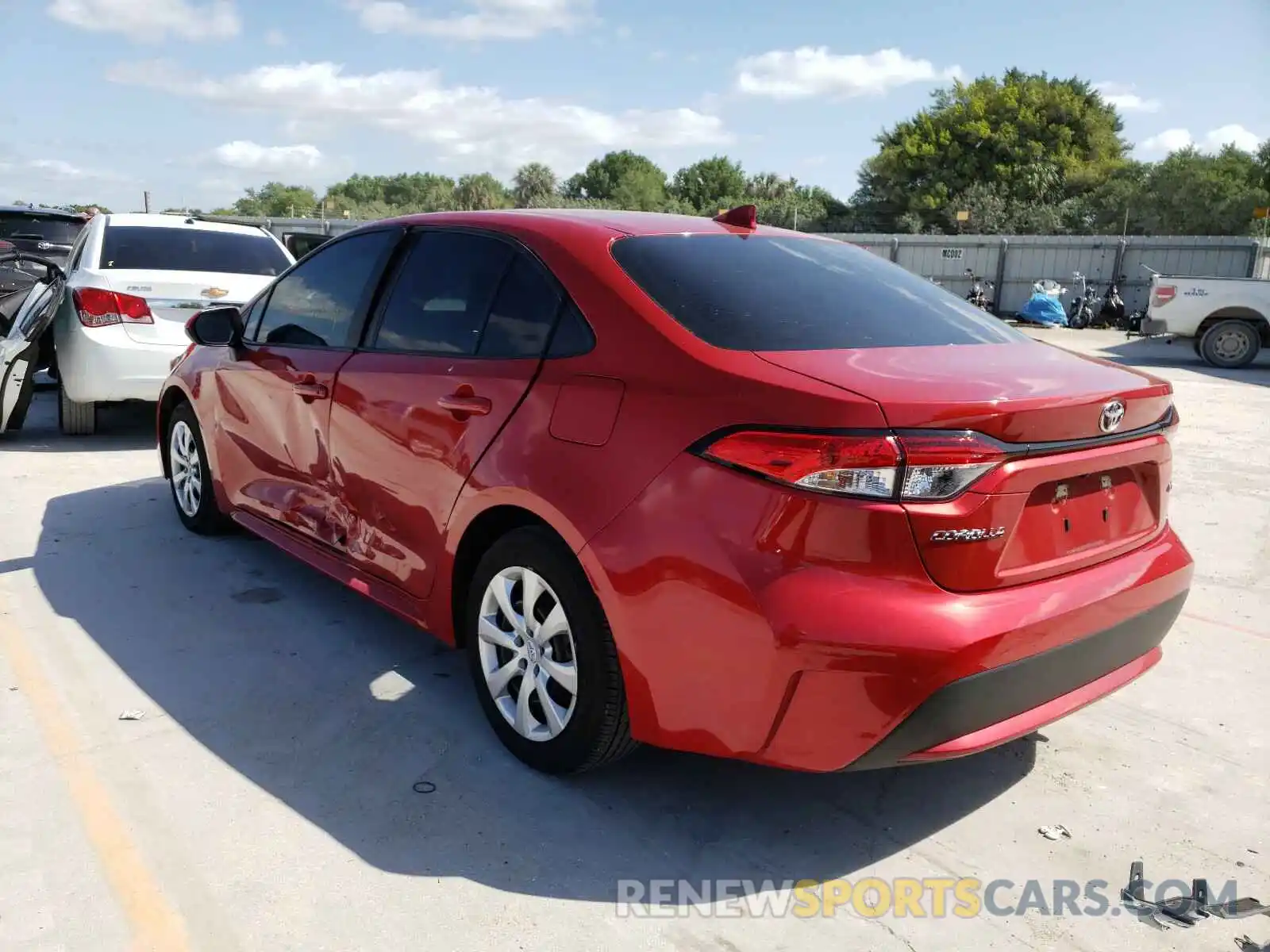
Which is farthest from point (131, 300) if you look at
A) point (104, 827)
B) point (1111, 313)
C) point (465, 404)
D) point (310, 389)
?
point (1111, 313)

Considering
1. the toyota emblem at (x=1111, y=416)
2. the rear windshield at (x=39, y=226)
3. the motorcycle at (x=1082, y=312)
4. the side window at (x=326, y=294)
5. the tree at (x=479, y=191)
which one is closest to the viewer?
the toyota emblem at (x=1111, y=416)

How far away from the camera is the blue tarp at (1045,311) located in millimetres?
24422

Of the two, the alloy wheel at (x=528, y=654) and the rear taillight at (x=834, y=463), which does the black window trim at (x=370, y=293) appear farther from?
the rear taillight at (x=834, y=463)

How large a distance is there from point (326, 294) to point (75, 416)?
4.94 metres

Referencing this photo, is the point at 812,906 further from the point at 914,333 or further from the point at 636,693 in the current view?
the point at 914,333

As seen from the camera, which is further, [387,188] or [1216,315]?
[387,188]

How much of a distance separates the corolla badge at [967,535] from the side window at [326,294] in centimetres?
249

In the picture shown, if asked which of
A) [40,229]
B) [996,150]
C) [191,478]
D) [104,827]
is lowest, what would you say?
[104,827]

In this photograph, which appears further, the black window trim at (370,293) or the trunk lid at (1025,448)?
the black window trim at (370,293)

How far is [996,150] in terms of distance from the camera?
48781 mm

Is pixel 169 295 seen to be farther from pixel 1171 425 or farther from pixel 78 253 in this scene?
pixel 1171 425

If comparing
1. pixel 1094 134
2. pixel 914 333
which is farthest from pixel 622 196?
pixel 914 333

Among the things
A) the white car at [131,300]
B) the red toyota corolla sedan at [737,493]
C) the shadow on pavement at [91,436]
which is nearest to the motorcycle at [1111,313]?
the white car at [131,300]

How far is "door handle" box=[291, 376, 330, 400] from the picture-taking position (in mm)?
3953
